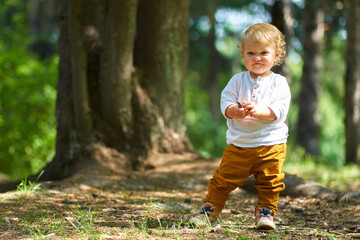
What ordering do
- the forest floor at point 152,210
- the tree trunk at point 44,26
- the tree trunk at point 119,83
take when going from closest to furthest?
the forest floor at point 152,210 → the tree trunk at point 119,83 → the tree trunk at point 44,26

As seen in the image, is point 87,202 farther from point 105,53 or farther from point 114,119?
point 105,53

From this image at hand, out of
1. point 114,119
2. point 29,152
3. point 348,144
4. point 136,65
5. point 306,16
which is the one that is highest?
point 306,16

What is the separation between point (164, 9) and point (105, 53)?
999 millimetres

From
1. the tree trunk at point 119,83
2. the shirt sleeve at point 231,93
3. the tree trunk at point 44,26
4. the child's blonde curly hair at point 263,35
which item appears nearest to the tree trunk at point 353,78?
the tree trunk at point 119,83

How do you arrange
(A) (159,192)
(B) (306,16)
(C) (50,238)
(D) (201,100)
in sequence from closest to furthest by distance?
(C) (50,238) → (A) (159,192) → (B) (306,16) → (D) (201,100)

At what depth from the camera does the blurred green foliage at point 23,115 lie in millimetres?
7883

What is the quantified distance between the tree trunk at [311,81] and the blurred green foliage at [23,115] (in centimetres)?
652

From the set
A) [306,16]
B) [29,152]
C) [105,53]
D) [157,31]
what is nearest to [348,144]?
[306,16]

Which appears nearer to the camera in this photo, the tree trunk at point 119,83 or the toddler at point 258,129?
the toddler at point 258,129

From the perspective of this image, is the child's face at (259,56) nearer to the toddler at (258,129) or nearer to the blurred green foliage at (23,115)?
the toddler at (258,129)

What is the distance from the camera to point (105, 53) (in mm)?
4672

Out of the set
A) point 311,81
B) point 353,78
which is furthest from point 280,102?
point 311,81

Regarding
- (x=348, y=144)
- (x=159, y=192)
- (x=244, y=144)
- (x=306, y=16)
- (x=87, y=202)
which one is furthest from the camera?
(x=306, y=16)

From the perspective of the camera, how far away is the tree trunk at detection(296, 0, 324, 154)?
10.3m
